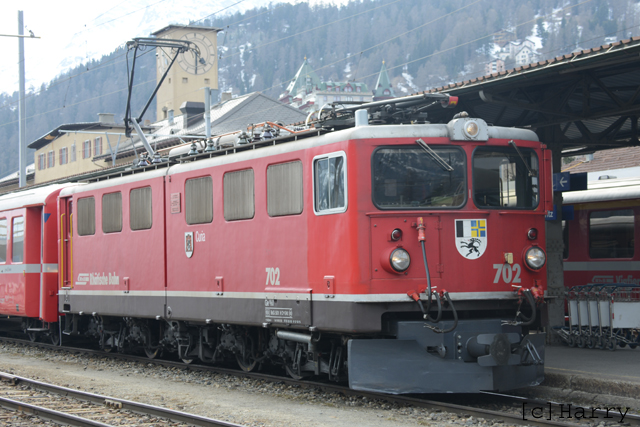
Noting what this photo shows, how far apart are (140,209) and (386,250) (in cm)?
547

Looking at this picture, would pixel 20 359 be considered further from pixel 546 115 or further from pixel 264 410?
pixel 546 115

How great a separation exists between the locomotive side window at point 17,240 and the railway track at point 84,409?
5.79 meters

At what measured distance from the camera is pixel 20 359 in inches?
574

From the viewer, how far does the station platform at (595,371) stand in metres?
8.92

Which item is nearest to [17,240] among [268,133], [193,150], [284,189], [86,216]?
[86,216]

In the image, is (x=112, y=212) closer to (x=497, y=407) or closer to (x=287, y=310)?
(x=287, y=310)

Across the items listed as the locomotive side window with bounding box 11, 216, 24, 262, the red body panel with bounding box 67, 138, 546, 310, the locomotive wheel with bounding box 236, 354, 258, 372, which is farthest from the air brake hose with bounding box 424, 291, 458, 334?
the locomotive side window with bounding box 11, 216, 24, 262

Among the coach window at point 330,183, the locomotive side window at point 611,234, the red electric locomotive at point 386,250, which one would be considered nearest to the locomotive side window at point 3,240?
the red electric locomotive at point 386,250

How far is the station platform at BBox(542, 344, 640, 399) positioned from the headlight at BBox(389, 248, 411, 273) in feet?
9.15

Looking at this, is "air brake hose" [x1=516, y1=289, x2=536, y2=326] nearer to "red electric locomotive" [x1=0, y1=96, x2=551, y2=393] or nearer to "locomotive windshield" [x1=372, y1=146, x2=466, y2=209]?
"red electric locomotive" [x1=0, y1=96, x2=551, y2=393]

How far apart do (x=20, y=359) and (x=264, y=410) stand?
783 centimetres

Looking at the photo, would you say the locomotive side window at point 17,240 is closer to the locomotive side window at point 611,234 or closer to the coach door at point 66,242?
the coach door at point 66,242

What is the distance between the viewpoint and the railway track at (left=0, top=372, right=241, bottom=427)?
7.95 metres

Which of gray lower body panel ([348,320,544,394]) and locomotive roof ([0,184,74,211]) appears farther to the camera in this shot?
locomotive roof ([0,184,74,211])
